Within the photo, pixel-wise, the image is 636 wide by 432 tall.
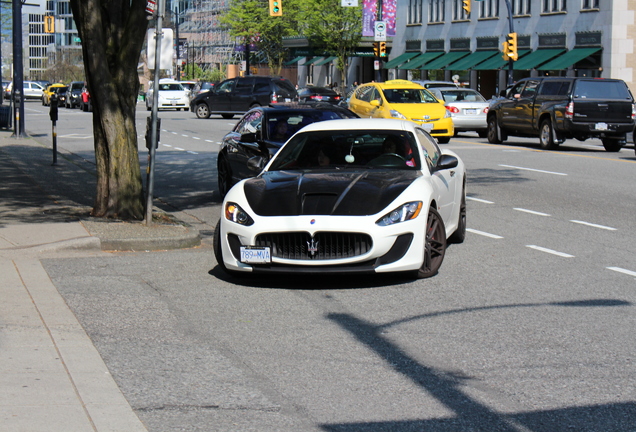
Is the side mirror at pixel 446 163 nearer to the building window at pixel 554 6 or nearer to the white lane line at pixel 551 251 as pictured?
the white lane line at pixel 551 251

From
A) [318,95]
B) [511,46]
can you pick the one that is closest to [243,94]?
[318,95]

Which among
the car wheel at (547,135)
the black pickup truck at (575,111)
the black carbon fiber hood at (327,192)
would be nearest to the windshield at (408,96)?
the black pickup truck at (575,111)

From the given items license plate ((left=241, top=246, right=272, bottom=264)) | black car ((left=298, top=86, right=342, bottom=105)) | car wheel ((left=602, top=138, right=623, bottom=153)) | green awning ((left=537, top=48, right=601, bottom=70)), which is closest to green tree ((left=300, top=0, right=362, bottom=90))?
→ black car ((left=298, top=86, right=342, bottom=105))

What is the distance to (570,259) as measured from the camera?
952 centimetres

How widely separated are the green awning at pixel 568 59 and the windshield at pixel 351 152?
44.1 meters

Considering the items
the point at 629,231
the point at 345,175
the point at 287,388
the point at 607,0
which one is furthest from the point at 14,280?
the point at 607,0

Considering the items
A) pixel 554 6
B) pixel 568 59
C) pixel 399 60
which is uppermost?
pixel 554 6

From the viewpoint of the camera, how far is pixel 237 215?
8.19 meters

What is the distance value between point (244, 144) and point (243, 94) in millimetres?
30220

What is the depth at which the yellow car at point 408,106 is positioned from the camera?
26.5 meters

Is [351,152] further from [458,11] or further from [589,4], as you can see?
[458,11]

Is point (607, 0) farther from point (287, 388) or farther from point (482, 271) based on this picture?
point (287, 388)

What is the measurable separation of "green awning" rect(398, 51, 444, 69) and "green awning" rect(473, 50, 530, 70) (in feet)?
23.9

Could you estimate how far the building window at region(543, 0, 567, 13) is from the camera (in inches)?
2125
